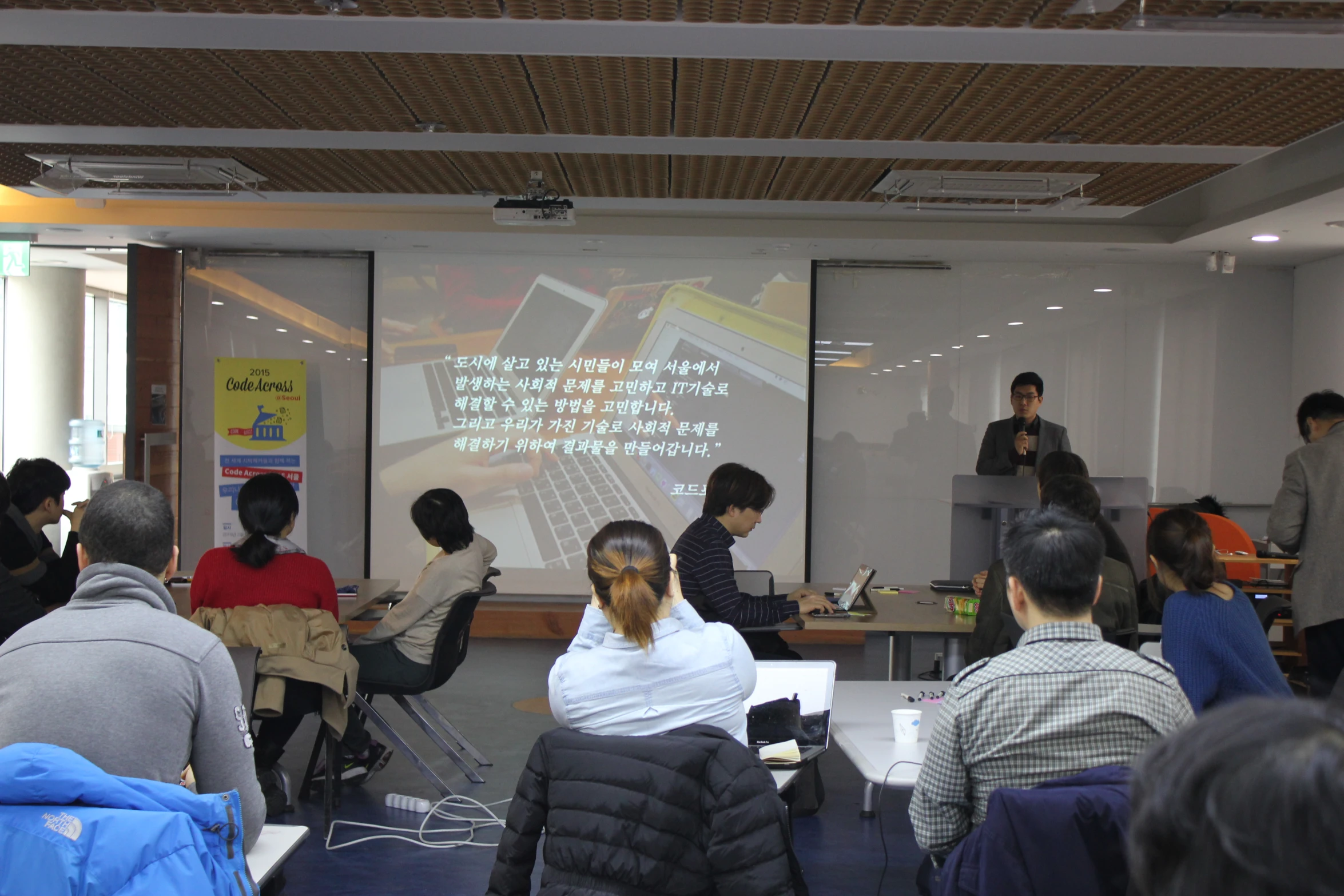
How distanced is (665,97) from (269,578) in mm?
2342

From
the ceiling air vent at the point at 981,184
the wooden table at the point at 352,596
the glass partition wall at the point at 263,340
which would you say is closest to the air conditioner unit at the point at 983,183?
the ceiling air vent at the point at 981,184

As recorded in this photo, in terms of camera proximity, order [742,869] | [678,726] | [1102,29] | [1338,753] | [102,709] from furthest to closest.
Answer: [1102,29] < [678,726] < [742,869] < [102,709] < [1338,753]

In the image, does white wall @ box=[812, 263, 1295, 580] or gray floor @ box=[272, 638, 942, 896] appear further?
white wall @ box=[812, 263, 1295, 580]

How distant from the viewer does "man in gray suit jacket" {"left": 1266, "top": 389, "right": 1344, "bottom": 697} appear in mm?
4699

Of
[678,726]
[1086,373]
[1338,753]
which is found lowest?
[678,726]

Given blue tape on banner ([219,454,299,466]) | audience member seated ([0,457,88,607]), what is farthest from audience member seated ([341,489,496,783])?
blue tape on banner ([219,454,299,466])

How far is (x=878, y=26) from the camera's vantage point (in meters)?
3.18

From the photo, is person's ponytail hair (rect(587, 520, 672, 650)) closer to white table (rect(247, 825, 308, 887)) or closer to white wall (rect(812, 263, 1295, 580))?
white table (rect(247, 825, 308, 887))

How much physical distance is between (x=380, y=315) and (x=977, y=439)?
4.70 m

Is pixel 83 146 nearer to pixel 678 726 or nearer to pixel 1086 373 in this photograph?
pixel 678 726

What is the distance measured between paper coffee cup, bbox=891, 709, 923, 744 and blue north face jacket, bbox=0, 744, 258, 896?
179 centimetres

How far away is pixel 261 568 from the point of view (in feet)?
Result: 13.0

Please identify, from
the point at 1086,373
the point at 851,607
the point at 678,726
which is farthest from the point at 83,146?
the point at 1086,373

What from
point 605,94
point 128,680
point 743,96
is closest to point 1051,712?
point 128,680
